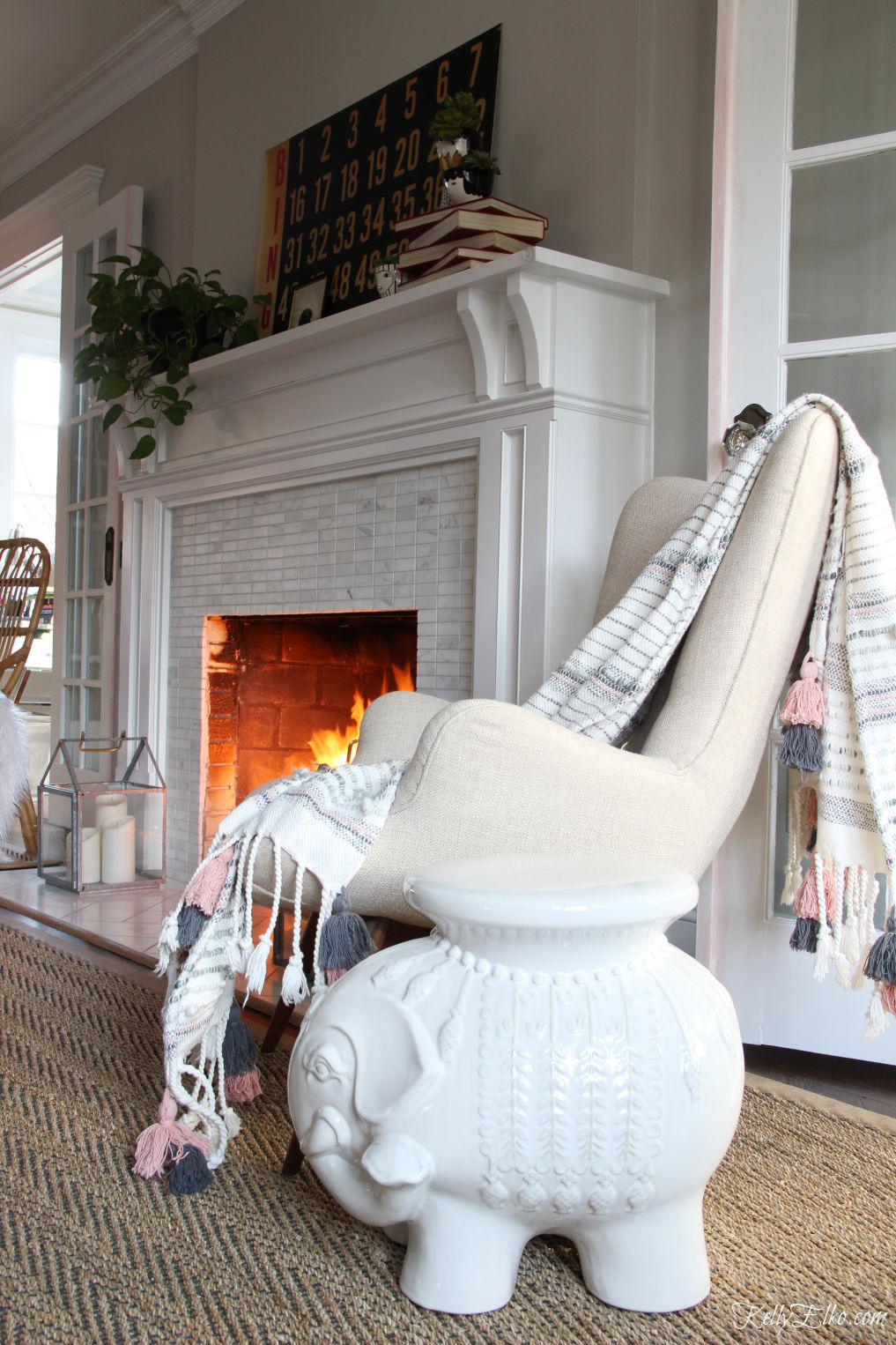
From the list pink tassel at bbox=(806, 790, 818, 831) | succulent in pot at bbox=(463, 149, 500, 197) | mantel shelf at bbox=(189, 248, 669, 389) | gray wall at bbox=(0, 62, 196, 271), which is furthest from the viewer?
gray wall at bbox=(0, 62, 196, 271)

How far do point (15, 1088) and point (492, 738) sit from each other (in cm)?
89

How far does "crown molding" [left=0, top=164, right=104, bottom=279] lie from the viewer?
4.13 meters

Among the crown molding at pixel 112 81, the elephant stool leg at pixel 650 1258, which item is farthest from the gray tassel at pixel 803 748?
the crown molding at pixel 112 81

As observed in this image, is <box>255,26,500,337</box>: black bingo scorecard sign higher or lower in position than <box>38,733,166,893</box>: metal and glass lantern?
higher

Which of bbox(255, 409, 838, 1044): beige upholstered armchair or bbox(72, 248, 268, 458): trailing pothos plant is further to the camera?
bbox(72, 248, 268, 458): trailing pothos plant

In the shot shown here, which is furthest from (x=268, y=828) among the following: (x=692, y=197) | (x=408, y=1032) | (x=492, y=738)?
(x=692, y=197)

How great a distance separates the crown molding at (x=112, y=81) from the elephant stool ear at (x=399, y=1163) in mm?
3474

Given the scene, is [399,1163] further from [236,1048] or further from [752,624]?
[752,624]

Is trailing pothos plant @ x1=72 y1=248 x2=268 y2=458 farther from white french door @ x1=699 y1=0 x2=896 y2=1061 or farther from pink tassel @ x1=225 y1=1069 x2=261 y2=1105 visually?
pink tassel @ x1=225 y1=1069 x2=261 y2=1105

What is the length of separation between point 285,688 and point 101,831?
640 millimetres

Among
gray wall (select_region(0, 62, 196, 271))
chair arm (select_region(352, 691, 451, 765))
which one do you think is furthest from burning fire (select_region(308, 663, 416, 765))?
gray wall (select_region(0, 62, 196, 271))

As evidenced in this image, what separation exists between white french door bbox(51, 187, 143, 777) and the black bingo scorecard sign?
863mm

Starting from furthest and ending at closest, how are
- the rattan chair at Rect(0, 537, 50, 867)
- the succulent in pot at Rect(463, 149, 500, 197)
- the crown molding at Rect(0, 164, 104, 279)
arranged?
the crown molding at Rect(0, 164, 104, 279), the rattan chair at Rect(0, 537, 50, 867), the succulent in pot at Rect(463, 149, 500, 197)

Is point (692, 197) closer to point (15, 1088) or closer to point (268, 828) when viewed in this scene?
point (268, 828)
